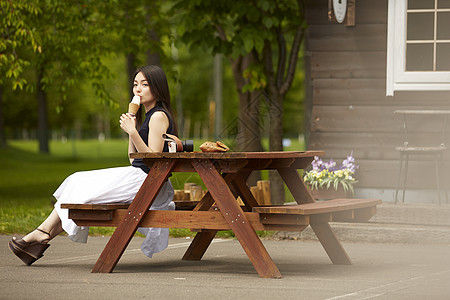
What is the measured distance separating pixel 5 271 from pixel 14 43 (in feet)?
21.6

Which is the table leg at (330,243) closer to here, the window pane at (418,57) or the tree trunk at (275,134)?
the window pane at (418,57)

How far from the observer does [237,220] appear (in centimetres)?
616

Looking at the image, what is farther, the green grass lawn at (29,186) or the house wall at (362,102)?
the house wall at (362,102)

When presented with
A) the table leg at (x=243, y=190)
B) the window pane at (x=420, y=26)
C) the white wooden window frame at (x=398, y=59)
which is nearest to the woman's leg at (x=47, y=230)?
the table leg at (x=243, y=190)

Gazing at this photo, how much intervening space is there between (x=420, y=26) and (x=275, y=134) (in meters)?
4.78

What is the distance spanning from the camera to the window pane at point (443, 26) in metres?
10.2

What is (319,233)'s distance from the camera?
22.8 feet

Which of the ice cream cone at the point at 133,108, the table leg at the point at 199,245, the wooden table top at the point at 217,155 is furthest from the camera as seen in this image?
the table leg at the point at 199,245

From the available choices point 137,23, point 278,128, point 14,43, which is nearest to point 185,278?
point 14,43

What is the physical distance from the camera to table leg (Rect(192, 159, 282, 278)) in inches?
242

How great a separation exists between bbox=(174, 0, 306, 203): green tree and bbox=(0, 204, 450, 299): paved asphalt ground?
14.7ft

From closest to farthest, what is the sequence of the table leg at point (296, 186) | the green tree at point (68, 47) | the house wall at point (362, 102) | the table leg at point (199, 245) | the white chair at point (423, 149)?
the table leg at point (296, 186) < the table leg at point (199, 245) < the white chair at point (423, 149) < the house wall at point (362, 102) < the green tree at point (68, 47)

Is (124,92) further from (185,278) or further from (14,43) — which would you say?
(185,278)

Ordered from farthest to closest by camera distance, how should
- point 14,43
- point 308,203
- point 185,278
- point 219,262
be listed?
point 14,43
point 219,262
point 308,203
point 185,278
